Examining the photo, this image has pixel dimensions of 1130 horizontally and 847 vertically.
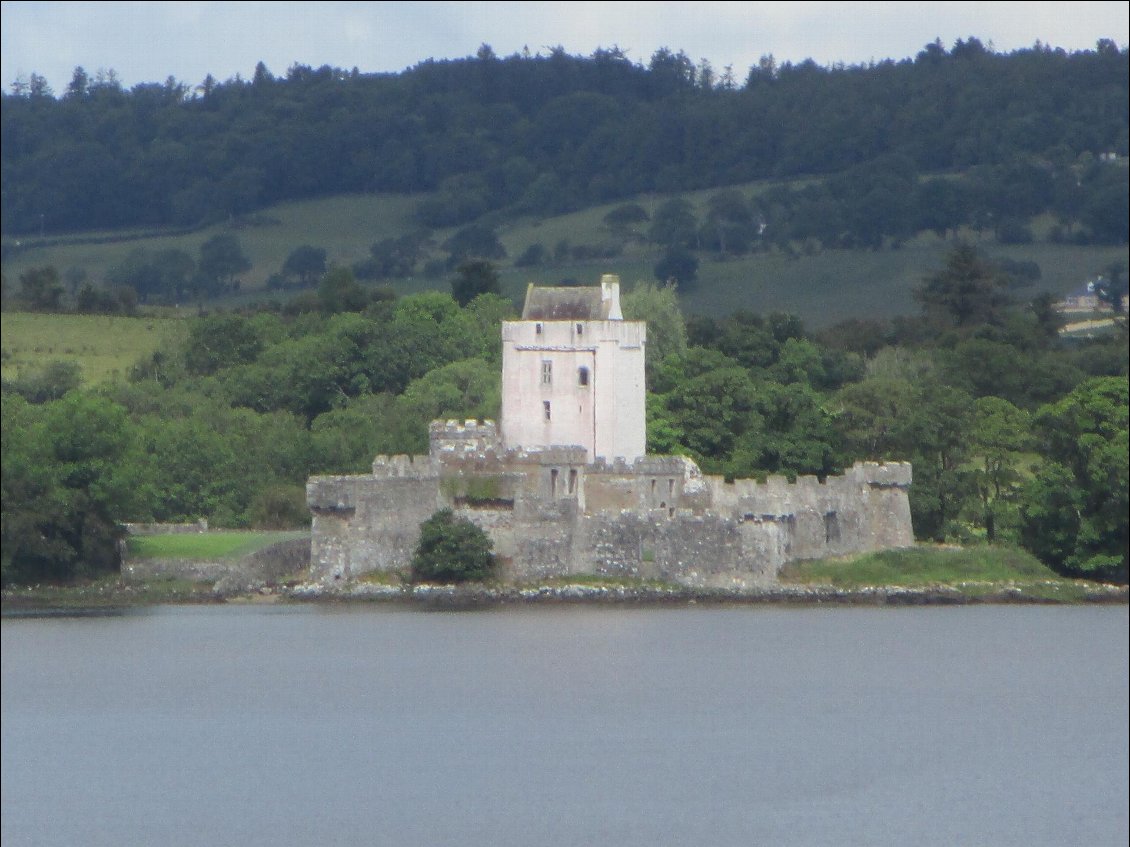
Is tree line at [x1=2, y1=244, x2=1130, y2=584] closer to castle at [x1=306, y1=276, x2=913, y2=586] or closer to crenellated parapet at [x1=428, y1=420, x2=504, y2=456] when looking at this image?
castle at [x1=306, y1=276, x2=913, y2=586]

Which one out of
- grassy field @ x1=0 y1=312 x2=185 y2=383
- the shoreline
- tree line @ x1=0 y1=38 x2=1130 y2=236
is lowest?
the shoreline

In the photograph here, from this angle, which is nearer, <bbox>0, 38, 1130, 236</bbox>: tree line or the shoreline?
the shoreline

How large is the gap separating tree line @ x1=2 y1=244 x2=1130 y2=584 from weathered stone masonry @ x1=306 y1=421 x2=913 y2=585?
2676 mm

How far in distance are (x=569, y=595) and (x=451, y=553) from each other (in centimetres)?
198

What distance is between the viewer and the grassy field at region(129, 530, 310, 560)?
38.8 meters

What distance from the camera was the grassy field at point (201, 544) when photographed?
38750 mm

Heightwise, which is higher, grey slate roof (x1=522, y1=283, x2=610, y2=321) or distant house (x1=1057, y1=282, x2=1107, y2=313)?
grey slate roof (x1=522, y1=283, x2=610, y2=321)

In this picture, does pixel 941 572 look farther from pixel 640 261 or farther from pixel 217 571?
pixel 640 261

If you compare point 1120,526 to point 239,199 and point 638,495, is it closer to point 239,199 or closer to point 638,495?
point 638,495

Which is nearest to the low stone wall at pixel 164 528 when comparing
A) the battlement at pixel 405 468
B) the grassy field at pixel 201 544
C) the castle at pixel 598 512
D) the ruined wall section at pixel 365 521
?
the grassy field at pixel 201 544

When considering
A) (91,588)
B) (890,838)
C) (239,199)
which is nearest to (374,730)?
(890,838)

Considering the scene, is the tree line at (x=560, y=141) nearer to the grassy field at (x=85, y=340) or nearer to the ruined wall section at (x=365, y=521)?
the grassy field at (x=85, y=340)

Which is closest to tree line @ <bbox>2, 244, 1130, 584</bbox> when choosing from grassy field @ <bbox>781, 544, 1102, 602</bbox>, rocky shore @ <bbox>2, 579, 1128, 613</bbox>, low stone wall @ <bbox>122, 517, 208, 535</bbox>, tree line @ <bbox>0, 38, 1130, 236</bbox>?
low stone wall @ <bbox>122, 517, 208, 535</bbox>

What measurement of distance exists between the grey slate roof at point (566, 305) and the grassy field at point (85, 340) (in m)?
22.1
